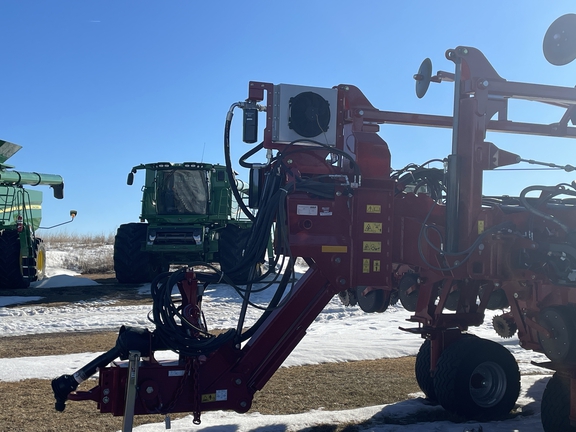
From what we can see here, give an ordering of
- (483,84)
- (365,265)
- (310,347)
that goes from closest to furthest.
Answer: (365,265) < (483,84) < (310,347)

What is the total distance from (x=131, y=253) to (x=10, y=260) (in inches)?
107

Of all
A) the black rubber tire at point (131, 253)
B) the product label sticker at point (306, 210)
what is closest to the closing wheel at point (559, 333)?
the product label sticker at point (306, 210)

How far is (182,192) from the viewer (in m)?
16.1

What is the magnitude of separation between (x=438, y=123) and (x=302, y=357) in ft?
11.0

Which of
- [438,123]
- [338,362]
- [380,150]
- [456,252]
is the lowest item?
[338,362]

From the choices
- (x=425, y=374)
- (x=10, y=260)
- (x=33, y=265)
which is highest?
(x=10, y=260)

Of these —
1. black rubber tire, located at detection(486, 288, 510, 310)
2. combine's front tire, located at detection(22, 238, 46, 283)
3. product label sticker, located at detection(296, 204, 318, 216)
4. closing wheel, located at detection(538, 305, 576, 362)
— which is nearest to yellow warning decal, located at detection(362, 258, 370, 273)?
product label sticker, located at detection(296, 204, 318, 216)

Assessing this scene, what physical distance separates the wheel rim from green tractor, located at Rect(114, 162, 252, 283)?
10.6 metres

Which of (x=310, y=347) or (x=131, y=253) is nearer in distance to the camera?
(x=310, y=347)

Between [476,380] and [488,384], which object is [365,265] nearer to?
[476,380]

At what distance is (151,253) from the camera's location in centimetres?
1595

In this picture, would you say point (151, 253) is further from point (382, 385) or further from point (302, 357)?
point (382, 385)

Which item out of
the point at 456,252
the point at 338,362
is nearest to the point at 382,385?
the point at 338,362

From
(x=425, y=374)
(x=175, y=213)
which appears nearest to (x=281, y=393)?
(x=425, y=374)
